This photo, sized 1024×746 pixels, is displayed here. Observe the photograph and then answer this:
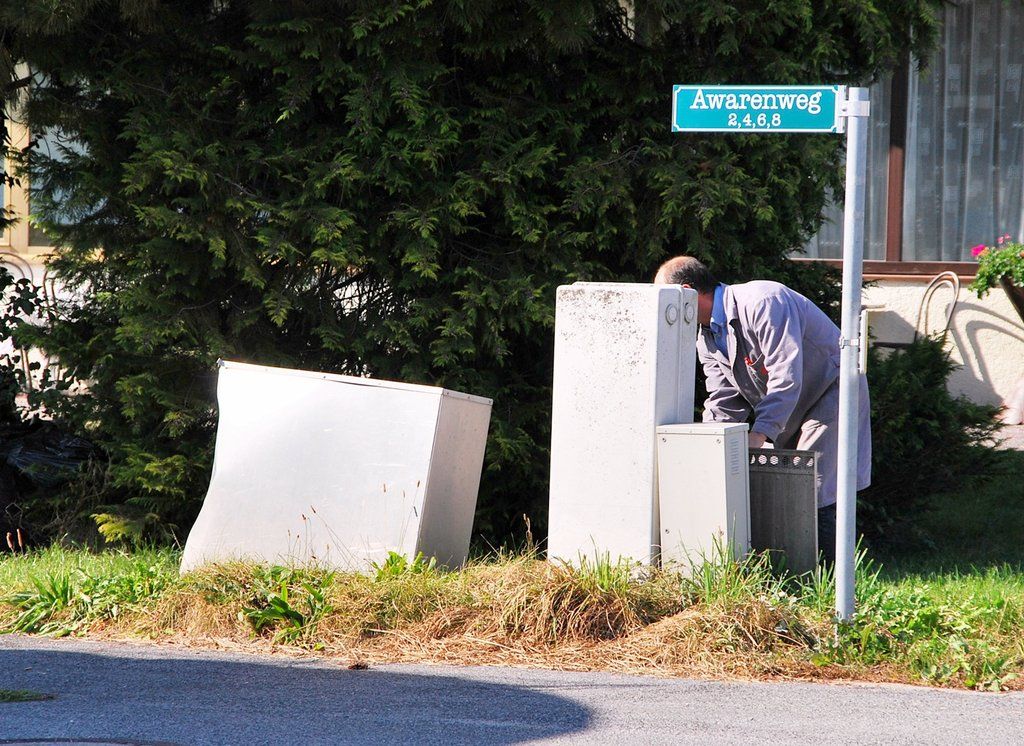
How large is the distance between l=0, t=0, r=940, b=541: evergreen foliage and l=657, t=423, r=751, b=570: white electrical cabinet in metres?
1.53

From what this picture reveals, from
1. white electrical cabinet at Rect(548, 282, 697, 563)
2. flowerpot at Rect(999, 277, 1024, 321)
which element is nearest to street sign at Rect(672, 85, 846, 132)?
white electrical cabinet at Rect(548, 282, 697, 563)

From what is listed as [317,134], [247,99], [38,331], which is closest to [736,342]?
[317,134]

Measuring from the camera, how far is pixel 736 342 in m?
5.59

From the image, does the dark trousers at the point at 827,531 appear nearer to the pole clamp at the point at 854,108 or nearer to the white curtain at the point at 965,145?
the pole clamp at the point at 854,108

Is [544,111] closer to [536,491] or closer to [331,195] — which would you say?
[331,195]

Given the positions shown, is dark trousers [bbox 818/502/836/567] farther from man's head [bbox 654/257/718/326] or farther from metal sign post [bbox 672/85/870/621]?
man's head [bbox 654/257/718/326]

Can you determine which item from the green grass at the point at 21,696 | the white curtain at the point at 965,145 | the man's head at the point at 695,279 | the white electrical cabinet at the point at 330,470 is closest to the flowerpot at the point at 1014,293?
the white curtain at the point at 965,145

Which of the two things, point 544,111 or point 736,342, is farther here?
point 544,111

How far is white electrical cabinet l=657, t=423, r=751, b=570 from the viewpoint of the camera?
5.00 meters

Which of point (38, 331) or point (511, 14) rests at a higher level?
point (511, 14)

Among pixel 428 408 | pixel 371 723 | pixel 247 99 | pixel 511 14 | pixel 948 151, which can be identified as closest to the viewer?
pixel 371 723

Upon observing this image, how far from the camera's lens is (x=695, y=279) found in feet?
18.1

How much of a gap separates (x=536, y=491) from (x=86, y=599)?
2.39 meters

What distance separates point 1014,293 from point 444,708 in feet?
22.6
